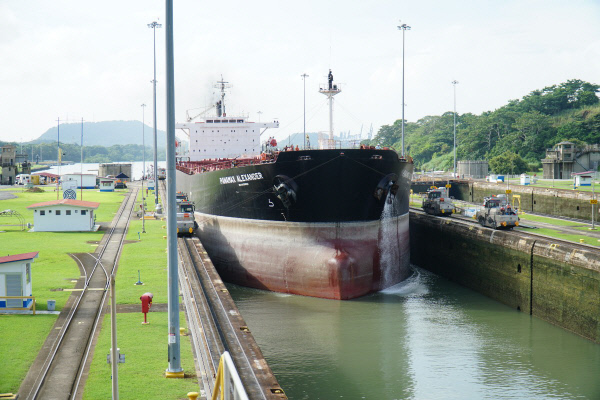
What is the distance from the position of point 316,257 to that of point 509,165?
229 ft

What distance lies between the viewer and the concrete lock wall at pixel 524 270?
25828 millimetres

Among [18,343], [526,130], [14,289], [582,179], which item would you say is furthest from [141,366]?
[526,130]

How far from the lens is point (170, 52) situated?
48.3ft

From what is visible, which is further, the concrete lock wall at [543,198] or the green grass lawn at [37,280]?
the concrete lock wall at [543,198]

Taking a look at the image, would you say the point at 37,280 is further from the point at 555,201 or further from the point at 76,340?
the point at 555,201

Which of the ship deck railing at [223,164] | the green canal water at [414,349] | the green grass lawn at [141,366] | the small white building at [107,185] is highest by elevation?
the ship deck railing at [223,164]

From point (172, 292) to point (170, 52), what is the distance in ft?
19.3

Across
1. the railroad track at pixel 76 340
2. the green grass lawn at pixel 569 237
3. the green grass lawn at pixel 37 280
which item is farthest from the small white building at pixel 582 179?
the railroad track at pixel 76 340

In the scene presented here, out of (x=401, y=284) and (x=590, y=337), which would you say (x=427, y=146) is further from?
(x=590, y=337)

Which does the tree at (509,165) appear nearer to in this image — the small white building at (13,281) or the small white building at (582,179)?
the small white building at (582,179)

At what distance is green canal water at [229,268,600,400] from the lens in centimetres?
2114

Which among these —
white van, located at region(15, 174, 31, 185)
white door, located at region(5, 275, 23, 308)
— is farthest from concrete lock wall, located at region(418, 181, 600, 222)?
white van, located at region(15, 174, 31, 185)

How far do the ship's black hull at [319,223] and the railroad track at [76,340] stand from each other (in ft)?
25.8

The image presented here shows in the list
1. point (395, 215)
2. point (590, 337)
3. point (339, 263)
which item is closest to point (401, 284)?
point (395, 215)
